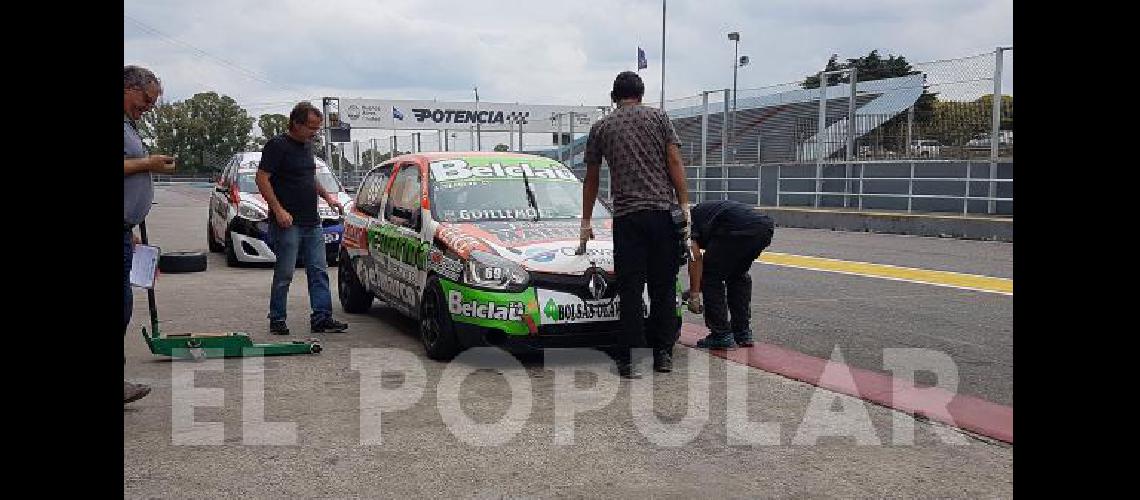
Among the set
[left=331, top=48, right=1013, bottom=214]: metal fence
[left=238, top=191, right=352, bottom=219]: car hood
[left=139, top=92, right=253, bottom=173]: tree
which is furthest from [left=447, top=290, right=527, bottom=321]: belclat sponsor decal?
[left=139, top=92, right=253, bottom=173]: tree

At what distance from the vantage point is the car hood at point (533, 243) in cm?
566

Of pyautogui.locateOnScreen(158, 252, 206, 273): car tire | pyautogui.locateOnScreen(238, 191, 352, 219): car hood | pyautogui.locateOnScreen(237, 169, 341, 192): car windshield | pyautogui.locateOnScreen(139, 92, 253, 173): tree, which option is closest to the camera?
pyautogui.locateOnScreen(158, 252, 206, 273): car tire

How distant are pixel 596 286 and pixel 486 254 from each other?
2.32ft

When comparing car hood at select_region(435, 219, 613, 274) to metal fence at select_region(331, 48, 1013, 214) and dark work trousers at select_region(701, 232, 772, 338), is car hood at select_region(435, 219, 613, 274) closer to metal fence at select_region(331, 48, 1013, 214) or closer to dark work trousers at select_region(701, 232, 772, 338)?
dark work trousers at select_region(701, 232, 772, 338)

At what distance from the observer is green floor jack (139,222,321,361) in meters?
5.82

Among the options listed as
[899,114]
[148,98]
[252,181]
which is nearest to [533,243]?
[148,98]

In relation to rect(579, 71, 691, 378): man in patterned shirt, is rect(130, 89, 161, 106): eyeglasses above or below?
above

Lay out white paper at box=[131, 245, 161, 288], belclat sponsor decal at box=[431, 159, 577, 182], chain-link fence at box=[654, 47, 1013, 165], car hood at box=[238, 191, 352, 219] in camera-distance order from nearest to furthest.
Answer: white paper at box=[131, 245, 161, 288] < belclat sponsor decal at box=[431, 159, 577, 182] < car hood at box=[238, 191, 352, 219] < chain-link fence at box=[654, 47, 1013, 165]

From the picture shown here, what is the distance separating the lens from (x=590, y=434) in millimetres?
4305

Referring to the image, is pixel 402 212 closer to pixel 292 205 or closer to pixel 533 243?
pixel 292 205

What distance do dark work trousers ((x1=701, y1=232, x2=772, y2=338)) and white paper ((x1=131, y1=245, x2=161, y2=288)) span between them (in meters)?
3.32

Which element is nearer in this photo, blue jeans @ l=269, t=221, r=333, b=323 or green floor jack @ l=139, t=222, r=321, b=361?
green floor jack @ l=139, t=222, r=321, b=361
